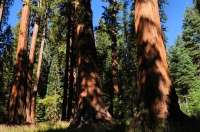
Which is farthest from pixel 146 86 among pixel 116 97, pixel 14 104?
pixel 116 97

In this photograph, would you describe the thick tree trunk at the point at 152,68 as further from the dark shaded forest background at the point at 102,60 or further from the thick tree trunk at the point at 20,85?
the thick tree trunk at the point at 20,85

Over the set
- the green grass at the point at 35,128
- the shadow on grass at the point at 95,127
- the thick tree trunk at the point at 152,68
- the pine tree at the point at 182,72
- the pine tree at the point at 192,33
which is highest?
the pine tree at the point at 192,33

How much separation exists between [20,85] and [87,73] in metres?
5.85

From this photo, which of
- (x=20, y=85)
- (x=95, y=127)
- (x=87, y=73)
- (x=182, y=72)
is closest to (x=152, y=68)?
(x=95, y=127)

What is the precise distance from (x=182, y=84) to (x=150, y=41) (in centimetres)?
3929

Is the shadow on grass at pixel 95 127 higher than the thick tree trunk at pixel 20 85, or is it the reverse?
the thick tree trunk at pixel 20 85

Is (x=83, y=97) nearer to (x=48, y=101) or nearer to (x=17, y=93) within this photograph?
(x=17, y=93)

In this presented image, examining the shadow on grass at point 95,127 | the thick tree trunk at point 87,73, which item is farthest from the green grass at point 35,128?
the thick tree trunk at point 87,73

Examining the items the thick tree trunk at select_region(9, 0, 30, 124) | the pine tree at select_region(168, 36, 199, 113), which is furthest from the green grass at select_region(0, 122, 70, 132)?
the pine tree at select_region(168, 36, 199, 113)

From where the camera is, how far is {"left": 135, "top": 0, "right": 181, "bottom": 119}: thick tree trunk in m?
5.53

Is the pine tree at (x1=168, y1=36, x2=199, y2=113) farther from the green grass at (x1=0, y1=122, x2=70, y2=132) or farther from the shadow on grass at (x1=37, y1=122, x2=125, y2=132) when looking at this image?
the shadow on grass at (x1=37, y1=122, x2=125, y2=132)

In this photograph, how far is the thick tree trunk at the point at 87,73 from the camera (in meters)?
7.88

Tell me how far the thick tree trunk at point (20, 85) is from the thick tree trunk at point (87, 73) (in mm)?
4348

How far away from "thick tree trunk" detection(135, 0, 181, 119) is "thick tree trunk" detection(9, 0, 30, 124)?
7.56 m
